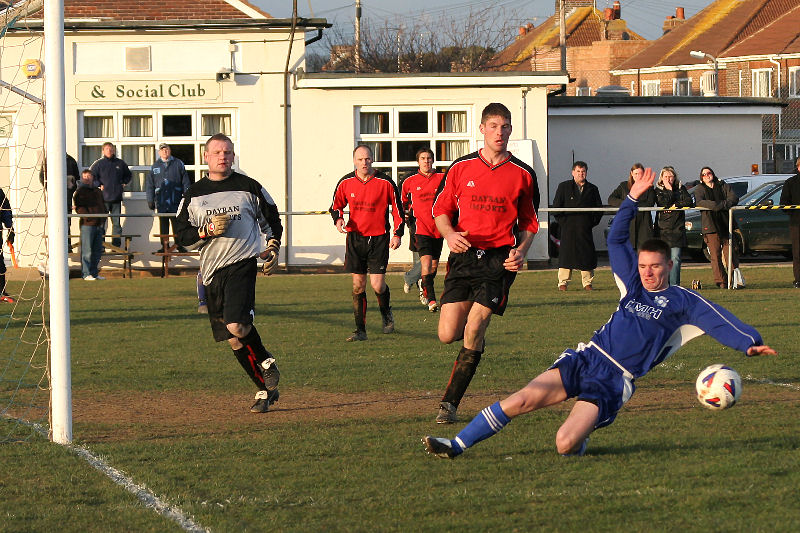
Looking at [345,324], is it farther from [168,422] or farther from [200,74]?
[200,74]

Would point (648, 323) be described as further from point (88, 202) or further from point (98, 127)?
point (98, 127)

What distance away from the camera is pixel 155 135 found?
936 inches

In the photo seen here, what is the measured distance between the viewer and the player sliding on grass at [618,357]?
657 centimetres

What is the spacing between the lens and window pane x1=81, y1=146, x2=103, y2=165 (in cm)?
2377

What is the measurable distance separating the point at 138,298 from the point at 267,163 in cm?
617

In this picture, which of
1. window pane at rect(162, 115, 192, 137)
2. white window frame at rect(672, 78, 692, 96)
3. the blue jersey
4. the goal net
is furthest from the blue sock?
white window frame at rect(672, 78, 692, 96)

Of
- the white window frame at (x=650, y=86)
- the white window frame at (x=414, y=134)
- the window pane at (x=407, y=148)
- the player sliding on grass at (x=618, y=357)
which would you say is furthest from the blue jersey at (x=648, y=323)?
the white window frame at (x=650, y=86)

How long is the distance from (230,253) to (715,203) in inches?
471

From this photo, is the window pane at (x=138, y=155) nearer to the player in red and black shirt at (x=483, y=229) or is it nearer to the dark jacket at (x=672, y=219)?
the dark jacket at (x=672, y=219)

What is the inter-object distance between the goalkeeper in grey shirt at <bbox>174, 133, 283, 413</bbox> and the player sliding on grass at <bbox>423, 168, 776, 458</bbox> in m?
2.22

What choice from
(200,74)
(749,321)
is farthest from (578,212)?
(200,74)

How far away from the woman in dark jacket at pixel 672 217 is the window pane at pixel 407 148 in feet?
22.5

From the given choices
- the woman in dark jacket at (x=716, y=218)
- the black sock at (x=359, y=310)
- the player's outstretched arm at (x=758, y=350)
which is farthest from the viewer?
the woman in dark jacket at (x=716, y=218)

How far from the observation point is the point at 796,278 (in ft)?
60.1
